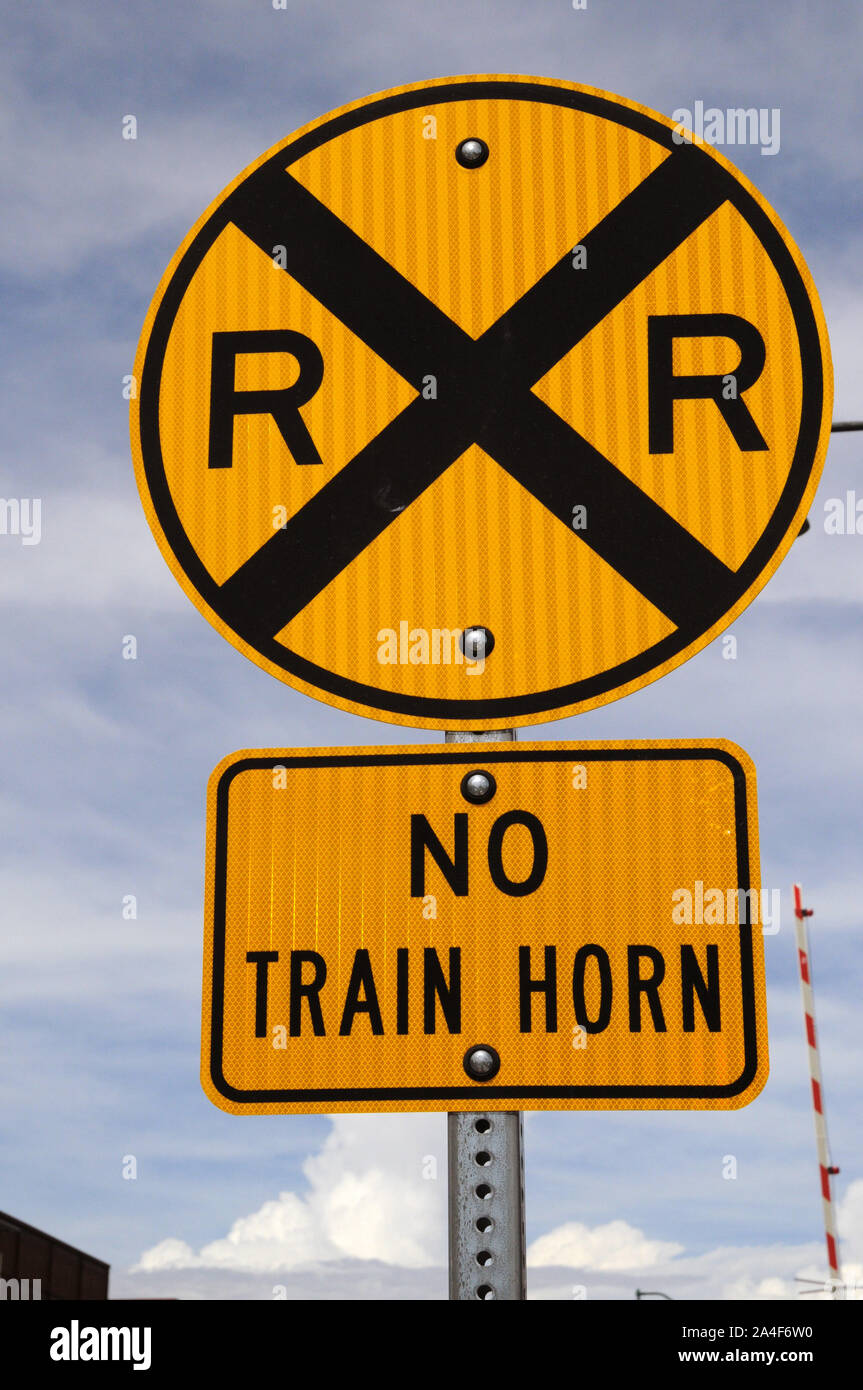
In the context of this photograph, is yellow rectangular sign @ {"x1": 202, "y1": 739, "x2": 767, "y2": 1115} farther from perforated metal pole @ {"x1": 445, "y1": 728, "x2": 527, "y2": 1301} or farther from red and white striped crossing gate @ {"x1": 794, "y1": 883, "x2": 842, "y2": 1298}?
red and white striped crossing gate @ {"x1": 794, "y1": 883, "x2": 842, "y2": 1298}

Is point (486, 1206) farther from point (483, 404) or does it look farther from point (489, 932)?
point (483, 404)

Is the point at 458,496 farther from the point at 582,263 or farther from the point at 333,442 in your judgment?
the point at 582,263

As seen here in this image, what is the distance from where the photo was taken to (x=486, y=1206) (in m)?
1.47

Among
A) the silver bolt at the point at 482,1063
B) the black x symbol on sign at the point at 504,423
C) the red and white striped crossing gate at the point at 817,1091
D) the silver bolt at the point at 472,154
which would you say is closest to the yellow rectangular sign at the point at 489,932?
the silver bolt at the point at 482,1063

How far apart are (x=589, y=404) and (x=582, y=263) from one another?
20cm

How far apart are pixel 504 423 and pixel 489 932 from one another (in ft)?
1.93

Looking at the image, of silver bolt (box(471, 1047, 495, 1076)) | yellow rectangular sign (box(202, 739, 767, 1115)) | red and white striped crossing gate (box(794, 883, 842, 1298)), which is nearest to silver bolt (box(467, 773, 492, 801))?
yellow rectangular sign (box(202, 739, 767, 1115))

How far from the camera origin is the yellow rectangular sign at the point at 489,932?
153cm

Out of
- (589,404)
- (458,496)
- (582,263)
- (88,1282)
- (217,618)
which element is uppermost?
(582,263)

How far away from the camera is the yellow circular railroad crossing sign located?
1.66 meters

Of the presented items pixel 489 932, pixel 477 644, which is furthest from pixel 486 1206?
pixel 477 644

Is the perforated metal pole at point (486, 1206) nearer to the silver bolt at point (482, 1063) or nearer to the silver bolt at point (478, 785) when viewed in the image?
the silver bolt at point (482, 1063)
